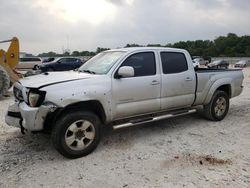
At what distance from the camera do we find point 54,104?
4266 millimetres

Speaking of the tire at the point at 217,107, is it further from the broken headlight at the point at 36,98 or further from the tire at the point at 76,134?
the broken headlight at the point at 36,98

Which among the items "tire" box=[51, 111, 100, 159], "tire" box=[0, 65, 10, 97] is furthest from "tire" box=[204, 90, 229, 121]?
"tire" box=[0, 65, 10, 97]

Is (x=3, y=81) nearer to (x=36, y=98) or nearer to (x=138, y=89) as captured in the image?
(x=36, y=98)

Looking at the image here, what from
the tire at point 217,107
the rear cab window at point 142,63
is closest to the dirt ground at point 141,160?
the tire at point 217,107

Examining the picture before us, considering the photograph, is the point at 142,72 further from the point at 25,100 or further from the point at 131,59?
the point at 25,100

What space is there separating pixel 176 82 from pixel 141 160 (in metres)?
2.00

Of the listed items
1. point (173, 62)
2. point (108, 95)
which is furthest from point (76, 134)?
point (173, 62)

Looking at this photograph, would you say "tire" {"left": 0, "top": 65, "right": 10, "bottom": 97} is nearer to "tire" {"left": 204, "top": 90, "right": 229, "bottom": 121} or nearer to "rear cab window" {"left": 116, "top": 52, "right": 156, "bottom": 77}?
"rear cab window" {"left": 116, "top": 52, "right": 156, "bottom": 77}

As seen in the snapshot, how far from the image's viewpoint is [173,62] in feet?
19.3

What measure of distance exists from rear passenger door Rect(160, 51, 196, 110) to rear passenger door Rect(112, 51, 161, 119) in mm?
198

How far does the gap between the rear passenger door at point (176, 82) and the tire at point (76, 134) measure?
5.39ft

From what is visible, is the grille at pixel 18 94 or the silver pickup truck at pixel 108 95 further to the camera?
the grille at pixel 18 94

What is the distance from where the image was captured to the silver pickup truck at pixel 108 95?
4340mm

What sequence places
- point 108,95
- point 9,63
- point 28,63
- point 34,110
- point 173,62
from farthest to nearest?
1. point 28,63
2. point 9,63
3. point 173,62
4. point 108,95
5. point 34,110
